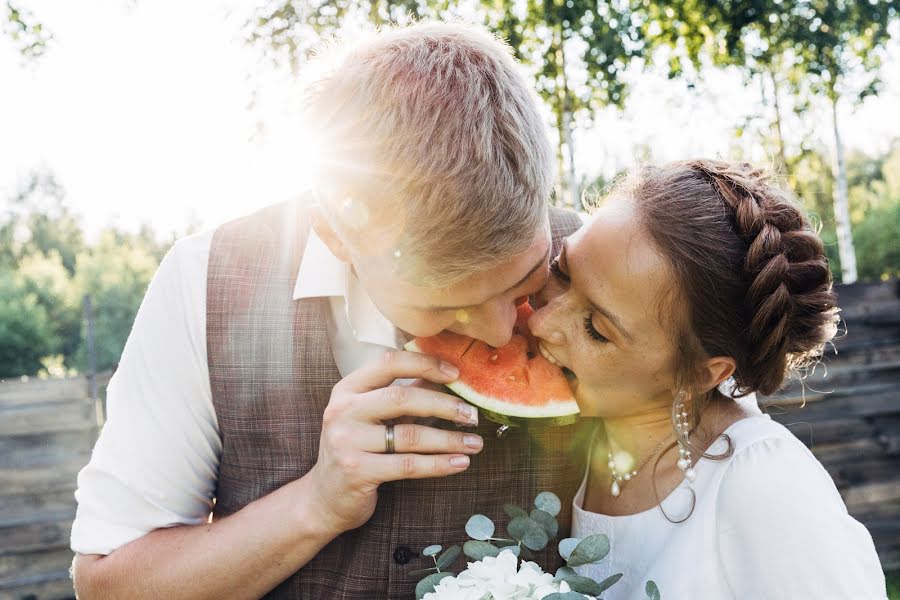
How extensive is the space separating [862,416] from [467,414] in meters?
5.94

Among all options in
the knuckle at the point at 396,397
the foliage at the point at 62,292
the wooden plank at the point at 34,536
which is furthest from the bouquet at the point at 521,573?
the foliage at the point at 62,292

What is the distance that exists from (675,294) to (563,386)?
1.39 ft

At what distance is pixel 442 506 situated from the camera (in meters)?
2.24

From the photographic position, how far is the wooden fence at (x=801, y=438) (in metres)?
6.00

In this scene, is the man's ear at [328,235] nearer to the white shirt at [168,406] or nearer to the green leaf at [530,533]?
the white shirt at [168,406]

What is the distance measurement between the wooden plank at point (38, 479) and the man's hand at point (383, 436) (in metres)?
5.00

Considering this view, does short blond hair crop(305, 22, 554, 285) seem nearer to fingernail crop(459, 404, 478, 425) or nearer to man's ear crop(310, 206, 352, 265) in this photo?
man's ear crop(310, 206, 352, 265)

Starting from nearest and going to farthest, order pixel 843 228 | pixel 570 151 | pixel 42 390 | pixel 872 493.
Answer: pixel 42 390
pixel 872 493
pixel 570 151
pixel 843 228

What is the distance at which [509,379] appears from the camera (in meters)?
2.27

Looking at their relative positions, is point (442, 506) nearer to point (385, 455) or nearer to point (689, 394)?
point (385, 455)

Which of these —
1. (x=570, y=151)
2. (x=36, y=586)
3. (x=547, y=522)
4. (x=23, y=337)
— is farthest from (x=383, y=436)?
(x=23, y=337)

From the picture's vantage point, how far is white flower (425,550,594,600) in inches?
54.6

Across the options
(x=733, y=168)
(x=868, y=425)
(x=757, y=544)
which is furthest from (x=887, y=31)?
(x=757, y=544)

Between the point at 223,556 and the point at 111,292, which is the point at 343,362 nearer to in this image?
the point at 223,556
